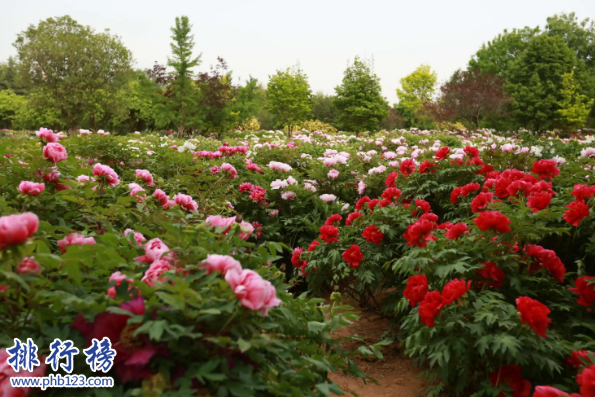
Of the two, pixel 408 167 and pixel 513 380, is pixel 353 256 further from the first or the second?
pixel 513 380

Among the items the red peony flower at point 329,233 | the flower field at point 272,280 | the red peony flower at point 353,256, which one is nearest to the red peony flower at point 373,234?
the flower field at point 272,280

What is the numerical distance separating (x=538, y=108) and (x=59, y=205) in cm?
3812

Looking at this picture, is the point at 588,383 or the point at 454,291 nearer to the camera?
the point at 588,383

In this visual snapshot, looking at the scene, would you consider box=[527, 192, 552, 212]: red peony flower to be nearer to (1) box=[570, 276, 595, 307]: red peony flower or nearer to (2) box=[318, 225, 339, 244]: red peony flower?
(1) box=[570, 276, 595, 307]: red peony flower

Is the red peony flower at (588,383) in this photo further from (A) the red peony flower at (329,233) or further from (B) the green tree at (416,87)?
(B) the green tree at (416,87)

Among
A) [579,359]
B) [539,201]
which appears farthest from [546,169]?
[579,359]

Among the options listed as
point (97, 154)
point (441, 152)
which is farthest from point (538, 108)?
point (97, 154)

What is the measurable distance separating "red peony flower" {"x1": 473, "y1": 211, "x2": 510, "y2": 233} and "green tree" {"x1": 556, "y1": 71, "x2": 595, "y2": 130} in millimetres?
36208

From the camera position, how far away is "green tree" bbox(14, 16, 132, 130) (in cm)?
2614

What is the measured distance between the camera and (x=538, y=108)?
108 feet

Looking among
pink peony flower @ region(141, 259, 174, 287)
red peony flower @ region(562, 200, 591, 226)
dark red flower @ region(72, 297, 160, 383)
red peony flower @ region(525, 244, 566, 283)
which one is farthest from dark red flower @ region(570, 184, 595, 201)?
dark red flower @ region(72, 297, 160, 383)

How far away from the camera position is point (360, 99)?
25.5 meters

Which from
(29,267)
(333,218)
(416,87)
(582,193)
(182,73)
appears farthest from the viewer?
(416,87)

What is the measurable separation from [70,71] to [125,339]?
3030 centimetres
